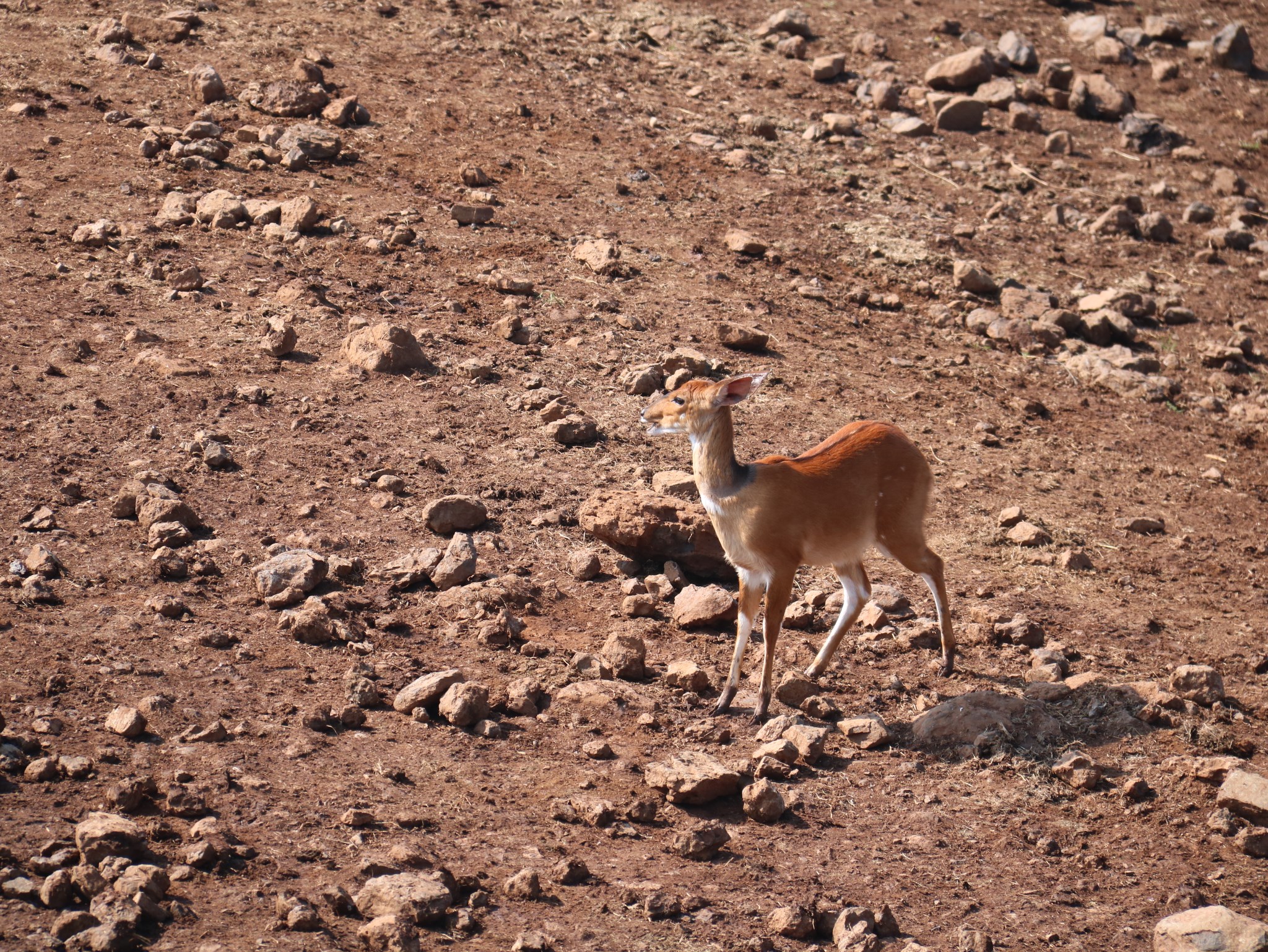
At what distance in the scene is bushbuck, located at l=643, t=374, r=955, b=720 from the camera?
7.63 metres

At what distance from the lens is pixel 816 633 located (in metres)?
8.70

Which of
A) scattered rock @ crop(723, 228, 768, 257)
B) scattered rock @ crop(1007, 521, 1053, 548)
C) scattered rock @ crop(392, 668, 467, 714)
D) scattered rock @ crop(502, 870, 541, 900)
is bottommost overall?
scattered rock @ crop(1007, 521, 1053, 548)

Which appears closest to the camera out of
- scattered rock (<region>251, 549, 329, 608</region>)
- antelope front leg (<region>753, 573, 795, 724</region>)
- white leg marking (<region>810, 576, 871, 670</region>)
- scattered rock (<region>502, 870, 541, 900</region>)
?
scattered rock (<region>502, 870, 541, 900</region>)

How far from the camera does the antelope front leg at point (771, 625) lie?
7629mm

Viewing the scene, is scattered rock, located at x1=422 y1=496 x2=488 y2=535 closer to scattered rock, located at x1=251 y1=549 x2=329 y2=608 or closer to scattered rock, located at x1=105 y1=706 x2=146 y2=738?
scattered rock, located at x1=251 y1=549 x2=329 y2=608

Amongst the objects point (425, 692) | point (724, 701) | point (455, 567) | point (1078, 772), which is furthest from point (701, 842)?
point (455, 567)

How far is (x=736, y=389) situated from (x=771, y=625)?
140cm

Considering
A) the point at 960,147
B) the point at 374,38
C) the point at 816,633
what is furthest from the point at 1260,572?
the point at 374,38

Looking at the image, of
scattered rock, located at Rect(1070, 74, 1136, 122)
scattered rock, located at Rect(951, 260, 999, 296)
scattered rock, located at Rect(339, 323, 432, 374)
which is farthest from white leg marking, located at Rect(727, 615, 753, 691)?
scattered rock, located at Rect(1070, 74, 1136, 122)

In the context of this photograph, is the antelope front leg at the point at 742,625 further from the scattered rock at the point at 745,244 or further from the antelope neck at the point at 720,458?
the scattered rock at the point at 745,244

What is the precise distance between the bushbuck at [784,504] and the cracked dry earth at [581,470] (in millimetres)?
493

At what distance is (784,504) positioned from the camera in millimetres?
7637

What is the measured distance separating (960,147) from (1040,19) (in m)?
4.92

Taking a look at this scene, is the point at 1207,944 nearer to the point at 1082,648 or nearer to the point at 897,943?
the point at 897,943
